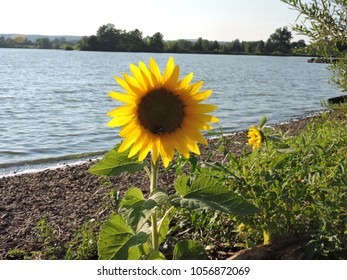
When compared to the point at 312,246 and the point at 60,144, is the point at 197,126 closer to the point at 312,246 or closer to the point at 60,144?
the point at 312,246

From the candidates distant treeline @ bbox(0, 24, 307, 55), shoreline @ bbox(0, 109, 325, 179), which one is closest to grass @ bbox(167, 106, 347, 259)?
shoreline @ bbox(0, 109, 325, 179)

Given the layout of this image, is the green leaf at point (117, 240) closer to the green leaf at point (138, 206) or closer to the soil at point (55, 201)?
the green leaf at point (138, 206)

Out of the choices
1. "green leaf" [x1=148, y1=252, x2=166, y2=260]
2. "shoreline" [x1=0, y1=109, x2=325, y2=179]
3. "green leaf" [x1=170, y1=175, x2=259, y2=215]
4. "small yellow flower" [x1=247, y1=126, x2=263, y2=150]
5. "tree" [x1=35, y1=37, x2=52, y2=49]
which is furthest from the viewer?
"tree" [x1=35, y1=37, x2=52, y2=49]

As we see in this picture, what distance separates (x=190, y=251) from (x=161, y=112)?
0.86 metres

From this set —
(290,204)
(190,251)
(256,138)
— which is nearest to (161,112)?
(190,251)

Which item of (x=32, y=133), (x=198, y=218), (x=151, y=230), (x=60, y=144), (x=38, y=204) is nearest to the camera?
(x=151, y=230)

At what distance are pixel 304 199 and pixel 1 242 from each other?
8.35 feet

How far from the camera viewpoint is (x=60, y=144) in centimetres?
1016

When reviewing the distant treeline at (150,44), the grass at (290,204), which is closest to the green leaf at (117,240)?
the grass at (290,204)

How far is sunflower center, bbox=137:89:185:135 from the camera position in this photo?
2.31 metres

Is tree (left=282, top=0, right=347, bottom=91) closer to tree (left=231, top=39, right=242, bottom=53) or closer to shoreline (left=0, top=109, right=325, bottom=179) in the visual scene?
shoreline (left=0, top=109, right=325, bottom=179)

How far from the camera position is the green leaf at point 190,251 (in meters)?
2.70
